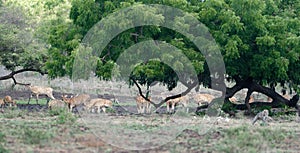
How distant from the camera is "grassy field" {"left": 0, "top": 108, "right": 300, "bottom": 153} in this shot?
44.7ft

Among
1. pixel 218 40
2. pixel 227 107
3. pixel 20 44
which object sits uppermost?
pixel 218 40

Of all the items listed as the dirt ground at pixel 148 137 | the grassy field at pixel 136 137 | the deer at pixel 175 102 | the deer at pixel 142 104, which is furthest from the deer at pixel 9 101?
the deer at pixel 175 102

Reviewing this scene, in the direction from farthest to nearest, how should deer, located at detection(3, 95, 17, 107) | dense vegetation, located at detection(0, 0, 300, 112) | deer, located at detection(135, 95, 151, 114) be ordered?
deer, located at detection(135, 95, 151, 114), deer, located at detection(3, 95, 17, 107), dense vegetation, located at detection(0, 0, 300, 112)

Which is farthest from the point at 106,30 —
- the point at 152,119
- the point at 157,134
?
the point at 157,134

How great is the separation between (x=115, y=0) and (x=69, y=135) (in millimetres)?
9320

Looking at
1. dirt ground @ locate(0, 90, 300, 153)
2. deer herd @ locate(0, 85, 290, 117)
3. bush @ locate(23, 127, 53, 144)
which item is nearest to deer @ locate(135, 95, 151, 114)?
deer herd @ locate(0, 85, 290, 117)

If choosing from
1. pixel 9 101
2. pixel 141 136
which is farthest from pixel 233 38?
pixel 9 101

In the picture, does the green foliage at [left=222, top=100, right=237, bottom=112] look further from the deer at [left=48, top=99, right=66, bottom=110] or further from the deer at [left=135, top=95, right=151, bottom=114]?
the deer at [left=48, top=99, right=66, bottom=110]

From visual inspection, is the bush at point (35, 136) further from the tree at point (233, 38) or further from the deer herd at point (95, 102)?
the deer herd at point (95, 102)

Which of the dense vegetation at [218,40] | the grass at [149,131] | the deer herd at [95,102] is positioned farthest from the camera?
the deer herd at [95,102]

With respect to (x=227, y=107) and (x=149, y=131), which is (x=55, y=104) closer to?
(x=227, y=107)

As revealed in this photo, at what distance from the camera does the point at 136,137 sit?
15312 millimetres

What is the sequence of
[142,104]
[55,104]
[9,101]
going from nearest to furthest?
[55,104]
[9,101]
[142,104]

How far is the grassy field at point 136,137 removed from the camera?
13.6 m
